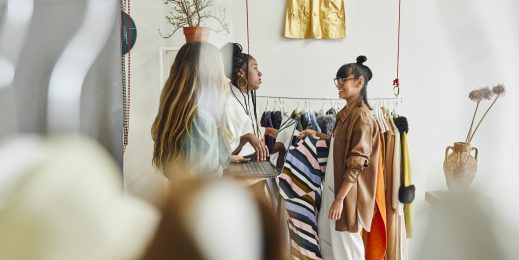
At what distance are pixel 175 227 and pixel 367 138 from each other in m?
0.89

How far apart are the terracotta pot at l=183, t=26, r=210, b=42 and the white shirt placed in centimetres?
10

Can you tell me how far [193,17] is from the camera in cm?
76

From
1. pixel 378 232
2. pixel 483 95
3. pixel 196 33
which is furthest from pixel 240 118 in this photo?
pixel 378 232

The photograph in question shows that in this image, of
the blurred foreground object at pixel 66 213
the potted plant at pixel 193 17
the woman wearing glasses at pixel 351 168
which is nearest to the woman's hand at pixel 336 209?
the woman wearing glasses at pixel 351 168

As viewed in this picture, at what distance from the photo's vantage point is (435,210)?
0.18 m

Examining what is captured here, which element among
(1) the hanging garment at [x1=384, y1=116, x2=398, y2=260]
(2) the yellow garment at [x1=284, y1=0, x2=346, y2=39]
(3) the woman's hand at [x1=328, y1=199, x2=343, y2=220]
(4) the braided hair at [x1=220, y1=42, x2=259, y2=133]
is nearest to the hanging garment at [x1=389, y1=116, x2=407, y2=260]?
(1) the hanging garment at [x1=384, y1=116, x2=398, y2=260]

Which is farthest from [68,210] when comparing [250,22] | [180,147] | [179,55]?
[250,22]

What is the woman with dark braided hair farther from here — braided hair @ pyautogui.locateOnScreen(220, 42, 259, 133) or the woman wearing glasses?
the woman wearing glasses

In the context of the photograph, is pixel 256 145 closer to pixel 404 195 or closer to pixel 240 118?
A: pixel 240 118

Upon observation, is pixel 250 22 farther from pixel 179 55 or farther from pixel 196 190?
pixel 196 190

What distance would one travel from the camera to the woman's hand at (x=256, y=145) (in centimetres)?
76

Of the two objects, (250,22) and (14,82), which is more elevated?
(250,22)

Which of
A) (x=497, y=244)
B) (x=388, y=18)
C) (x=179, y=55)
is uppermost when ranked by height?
(x=388, y=18)

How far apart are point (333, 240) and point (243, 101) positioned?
419 mm
